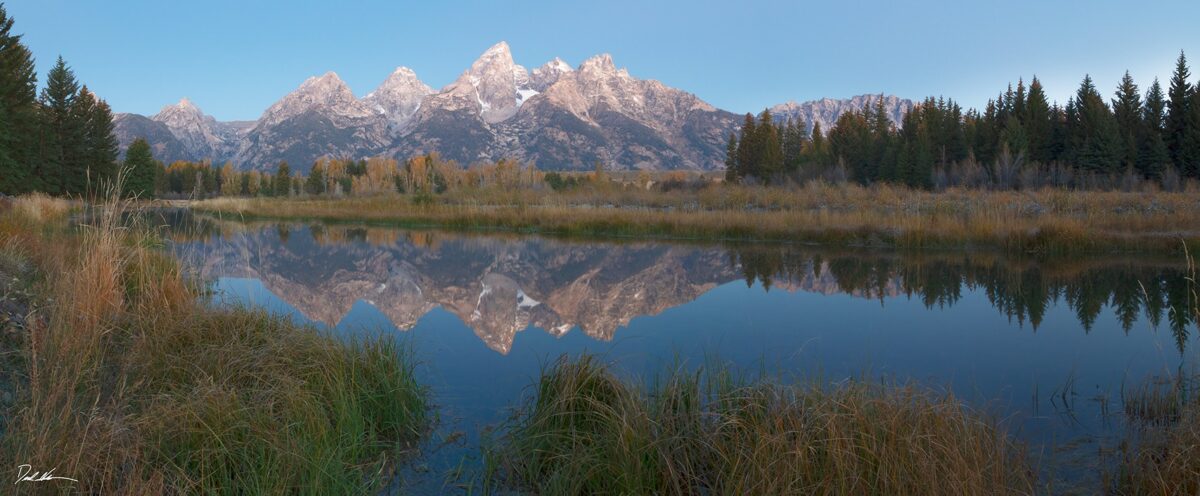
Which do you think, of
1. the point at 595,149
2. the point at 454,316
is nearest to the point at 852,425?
the point at 454,316

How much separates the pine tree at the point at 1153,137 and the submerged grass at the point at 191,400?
3481cm

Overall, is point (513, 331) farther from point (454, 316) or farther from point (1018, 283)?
point (1018, 283)

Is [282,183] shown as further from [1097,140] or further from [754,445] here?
[754,445]

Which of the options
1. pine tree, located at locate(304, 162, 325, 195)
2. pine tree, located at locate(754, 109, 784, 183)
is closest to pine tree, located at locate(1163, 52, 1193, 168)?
pine tree, located at locate(754, 109, 784, 183)

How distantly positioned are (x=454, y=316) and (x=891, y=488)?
17.8 ft

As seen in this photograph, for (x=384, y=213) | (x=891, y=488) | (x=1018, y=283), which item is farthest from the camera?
(x=384, y=213)

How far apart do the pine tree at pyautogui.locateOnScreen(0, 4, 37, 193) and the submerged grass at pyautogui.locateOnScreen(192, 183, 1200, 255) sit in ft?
24.7

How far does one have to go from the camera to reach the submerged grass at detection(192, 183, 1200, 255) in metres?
12.2

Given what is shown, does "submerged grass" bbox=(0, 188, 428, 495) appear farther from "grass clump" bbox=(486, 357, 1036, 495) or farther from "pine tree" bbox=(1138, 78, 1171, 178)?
"pine tree" bbox=(1138, 78, 1171, 178)

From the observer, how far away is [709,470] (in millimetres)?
2863

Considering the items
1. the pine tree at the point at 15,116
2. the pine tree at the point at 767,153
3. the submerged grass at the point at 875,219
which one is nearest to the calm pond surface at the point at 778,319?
the submerged grass at the point at 875,219

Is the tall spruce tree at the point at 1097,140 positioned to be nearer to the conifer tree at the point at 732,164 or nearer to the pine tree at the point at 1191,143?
the pine tree at the point at 1191,143

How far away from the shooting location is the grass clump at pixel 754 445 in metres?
2.45

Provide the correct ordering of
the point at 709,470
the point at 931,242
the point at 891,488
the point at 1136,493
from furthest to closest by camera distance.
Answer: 1. the point at 931,242
2. the point at 709,470
3. the point at 1136,493
4. the point at 891,488
